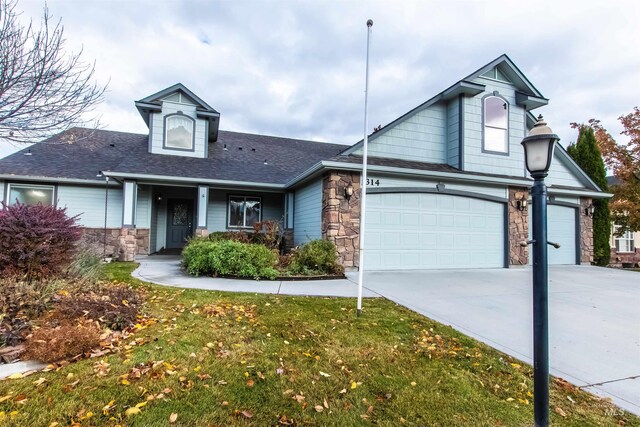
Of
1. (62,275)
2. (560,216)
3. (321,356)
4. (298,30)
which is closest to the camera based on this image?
(321,356)

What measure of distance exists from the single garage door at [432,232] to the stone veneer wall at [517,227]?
282 millimetres

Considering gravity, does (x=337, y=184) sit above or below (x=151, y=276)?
above

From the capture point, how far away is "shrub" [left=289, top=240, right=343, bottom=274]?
7684mm

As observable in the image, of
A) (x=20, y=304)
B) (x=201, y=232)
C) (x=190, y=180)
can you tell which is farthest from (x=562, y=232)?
(x=20, y=304)

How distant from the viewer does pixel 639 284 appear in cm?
741

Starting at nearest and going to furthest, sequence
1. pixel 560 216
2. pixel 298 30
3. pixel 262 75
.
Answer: pixel 298 30 < pixel 560 216 < pixel 262 75

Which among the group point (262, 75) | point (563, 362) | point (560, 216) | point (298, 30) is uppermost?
point (262, 75)

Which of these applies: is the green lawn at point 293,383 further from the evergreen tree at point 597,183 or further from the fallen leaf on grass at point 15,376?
the evergreen tree at point 597,183

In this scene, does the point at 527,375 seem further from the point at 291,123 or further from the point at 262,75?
the point at 291,123

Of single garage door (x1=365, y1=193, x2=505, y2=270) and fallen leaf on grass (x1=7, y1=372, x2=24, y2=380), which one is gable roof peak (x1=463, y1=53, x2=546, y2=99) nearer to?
single garage door (x1=365, y1=193, x2=505, y2=270)

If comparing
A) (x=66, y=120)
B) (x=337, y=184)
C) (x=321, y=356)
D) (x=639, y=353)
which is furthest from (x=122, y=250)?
(x=639, y=353)

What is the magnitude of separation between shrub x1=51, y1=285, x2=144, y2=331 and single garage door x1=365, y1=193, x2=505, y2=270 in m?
5.84

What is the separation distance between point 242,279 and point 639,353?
644 cm

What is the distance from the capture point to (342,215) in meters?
8.28
